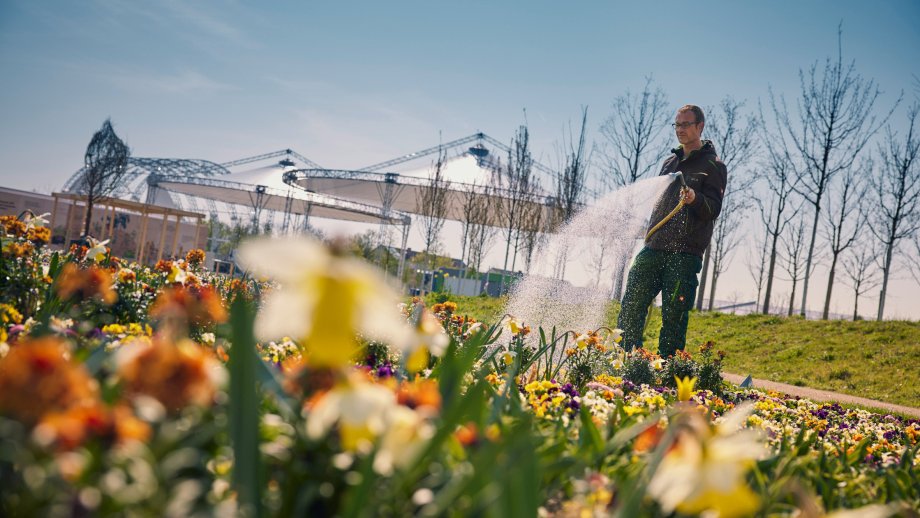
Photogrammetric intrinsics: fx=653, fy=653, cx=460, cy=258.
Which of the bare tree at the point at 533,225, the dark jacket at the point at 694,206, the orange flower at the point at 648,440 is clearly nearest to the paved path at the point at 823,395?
the dark jacket at the point at 694,206

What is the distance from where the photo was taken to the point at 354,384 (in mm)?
763

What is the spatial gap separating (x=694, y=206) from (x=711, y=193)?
21cm

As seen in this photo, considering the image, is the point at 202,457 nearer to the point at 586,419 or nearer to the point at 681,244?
the point at 586,419

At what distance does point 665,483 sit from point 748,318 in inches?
536

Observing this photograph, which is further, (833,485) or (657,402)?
(657,402)

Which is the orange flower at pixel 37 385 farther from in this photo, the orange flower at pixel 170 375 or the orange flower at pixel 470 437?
the orange flower at pixel 470 437

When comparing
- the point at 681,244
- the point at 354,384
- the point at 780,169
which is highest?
the point at 780,169

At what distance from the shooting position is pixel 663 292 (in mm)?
5715

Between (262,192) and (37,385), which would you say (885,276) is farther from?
(262,192)

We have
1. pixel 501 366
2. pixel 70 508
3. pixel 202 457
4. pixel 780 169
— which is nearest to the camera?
pixel 70 508

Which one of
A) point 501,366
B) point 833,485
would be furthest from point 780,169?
point 833,485

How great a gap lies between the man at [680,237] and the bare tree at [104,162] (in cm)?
1660

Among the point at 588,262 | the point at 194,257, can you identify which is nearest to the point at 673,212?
the point at 588,262

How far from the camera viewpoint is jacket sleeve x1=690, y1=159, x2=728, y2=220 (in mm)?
5422
